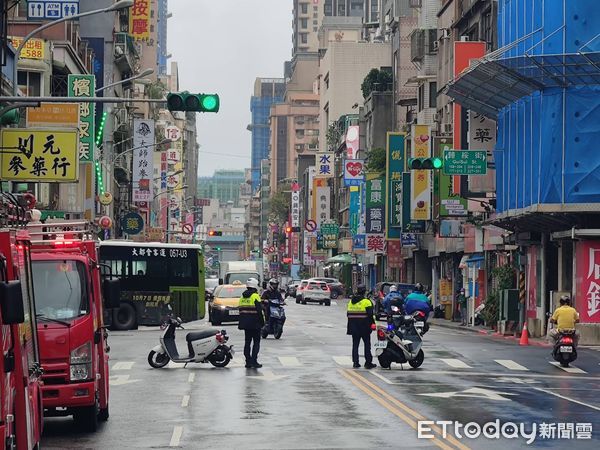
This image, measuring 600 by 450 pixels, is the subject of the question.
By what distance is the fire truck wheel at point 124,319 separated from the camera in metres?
49.4

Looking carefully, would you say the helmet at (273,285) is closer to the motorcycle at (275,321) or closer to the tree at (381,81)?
the motorcycle at (275,321)

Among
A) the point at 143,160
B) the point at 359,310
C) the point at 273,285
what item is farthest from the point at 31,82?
the point at 143,160

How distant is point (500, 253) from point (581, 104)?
15.1 meters

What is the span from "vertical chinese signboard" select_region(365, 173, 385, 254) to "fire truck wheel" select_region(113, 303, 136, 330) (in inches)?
1628

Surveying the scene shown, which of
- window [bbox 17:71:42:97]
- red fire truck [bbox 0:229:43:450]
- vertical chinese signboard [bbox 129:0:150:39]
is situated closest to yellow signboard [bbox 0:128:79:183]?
red fire truck [bbox 0:229:43:450]

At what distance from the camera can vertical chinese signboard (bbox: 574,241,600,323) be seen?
4381 centimetres

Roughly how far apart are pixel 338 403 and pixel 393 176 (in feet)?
202

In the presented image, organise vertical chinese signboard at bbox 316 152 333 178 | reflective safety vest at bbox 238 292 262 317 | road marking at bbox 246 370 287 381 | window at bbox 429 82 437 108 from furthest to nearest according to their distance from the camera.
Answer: vertical chinese signboard at bbox 316 152 333 178 < window at bbox 429 82 437 108 < reflective safety vest at bbox 238 292 262 317 < road marking at bbox 246 370 287 381

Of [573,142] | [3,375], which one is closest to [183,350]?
[573,142]

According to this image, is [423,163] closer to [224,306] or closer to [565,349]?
[565,349]

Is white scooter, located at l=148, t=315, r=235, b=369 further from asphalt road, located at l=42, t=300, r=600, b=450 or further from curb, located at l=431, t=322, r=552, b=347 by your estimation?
curb, located at l=431, t=322, r=552, b=347

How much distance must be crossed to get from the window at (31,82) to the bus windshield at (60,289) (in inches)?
1651

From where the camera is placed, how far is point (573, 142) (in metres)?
44.7

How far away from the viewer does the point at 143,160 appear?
93938mm
